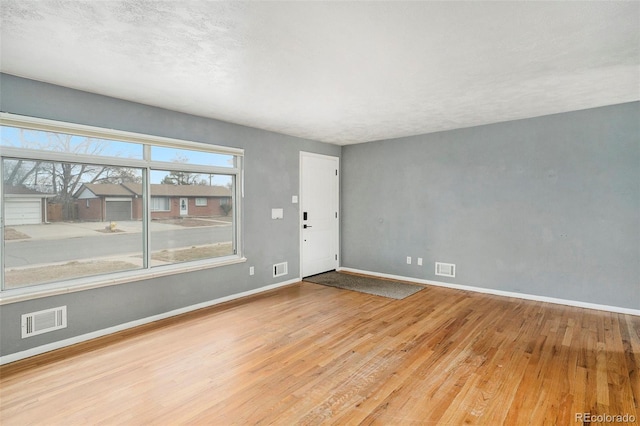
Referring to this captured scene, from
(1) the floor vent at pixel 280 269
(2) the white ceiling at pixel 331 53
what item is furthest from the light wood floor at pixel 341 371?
(2) the white ceiling at pixel 331 53

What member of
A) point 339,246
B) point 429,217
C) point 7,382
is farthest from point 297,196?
point 7,382

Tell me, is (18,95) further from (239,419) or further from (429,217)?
(429,217)

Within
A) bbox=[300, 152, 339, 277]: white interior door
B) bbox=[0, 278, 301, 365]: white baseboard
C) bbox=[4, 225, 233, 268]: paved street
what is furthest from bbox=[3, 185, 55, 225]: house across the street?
bbox=[300, 152, 339, 277]: white interior door

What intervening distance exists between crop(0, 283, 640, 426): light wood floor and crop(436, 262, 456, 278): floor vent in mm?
1223

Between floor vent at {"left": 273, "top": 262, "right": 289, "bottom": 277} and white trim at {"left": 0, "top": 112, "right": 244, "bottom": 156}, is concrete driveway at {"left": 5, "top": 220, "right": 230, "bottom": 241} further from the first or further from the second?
floor vent at {"left": 273, "top": 262, "right": 289, "bottom": 277}

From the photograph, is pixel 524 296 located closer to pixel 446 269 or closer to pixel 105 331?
pixel 446 269

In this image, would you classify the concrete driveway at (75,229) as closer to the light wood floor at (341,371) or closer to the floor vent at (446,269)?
the light wood floor at (341,371)

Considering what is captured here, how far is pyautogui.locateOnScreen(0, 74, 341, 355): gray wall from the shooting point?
2920 millimetres

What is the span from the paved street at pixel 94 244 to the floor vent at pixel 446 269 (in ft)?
11.7

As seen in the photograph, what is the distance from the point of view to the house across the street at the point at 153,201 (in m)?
3.37

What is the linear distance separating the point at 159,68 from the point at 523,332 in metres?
4.37

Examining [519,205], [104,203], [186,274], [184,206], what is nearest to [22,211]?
[104,203]

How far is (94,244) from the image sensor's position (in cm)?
342

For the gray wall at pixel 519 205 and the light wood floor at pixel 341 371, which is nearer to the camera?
the light wood floor at pixel 341 371
